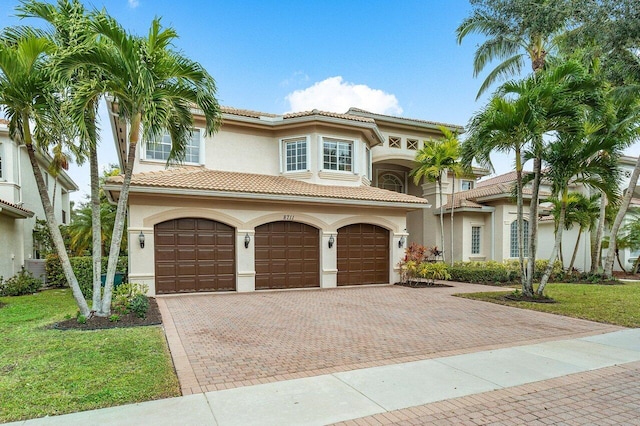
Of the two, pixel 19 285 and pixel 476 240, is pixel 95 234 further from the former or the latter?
pixel 476 240

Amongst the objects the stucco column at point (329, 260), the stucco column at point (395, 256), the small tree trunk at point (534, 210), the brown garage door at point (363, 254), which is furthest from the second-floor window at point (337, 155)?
the small tree trunk at point (534, 210)

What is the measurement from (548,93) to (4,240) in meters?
19.4

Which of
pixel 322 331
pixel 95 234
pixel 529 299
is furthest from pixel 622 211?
pixel 95 234

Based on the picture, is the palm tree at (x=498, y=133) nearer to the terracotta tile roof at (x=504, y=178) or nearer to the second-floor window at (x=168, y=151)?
the second-floor window at (x=168, y=151)

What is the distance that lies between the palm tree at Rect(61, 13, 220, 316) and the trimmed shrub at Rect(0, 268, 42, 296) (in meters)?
8.22

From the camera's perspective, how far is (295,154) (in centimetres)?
1666

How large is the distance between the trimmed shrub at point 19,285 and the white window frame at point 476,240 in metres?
20.6

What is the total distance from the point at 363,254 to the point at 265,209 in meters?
4.67

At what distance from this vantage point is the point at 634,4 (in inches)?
312

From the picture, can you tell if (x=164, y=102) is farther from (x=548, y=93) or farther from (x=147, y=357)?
(x=548, y=93)

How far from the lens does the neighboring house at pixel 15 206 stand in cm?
1455

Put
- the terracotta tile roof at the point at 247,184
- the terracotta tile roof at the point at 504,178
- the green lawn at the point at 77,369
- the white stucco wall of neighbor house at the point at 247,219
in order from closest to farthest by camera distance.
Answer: the green lawn at the point at 77,369, the white stucco wall of neighbor house at the point at 247,219, the terracotta tile roof at the point at 247,184, the terracotta tile roof at the point at 504,178

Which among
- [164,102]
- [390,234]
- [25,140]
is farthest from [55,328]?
[390,234]

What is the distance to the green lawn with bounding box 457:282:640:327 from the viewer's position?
374 inches
